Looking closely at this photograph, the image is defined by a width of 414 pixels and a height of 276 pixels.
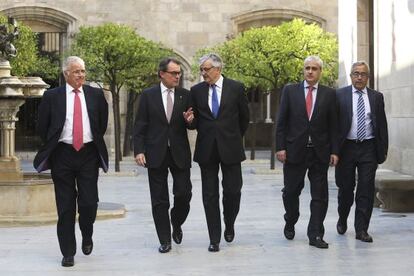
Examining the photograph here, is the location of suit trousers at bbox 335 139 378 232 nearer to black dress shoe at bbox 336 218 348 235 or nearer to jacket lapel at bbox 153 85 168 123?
black dress shoe at bbox 336 218 348 235

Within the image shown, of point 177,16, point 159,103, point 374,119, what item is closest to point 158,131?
point 159,103

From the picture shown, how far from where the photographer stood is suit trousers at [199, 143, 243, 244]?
367 inches

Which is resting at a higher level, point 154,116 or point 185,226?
point 154,116

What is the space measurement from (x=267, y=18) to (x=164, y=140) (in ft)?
79.4

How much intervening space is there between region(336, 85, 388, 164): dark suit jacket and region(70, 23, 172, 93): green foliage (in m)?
15.1

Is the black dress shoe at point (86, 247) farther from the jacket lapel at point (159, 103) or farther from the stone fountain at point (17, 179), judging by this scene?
the stone fountain at point (17, 179)

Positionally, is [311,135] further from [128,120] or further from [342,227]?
[128,120]

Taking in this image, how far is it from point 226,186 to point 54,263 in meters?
1.94

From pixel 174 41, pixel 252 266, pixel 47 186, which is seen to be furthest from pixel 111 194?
pixel 174 41

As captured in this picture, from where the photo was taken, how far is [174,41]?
3225cm

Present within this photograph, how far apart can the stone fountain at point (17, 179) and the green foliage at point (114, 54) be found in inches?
395

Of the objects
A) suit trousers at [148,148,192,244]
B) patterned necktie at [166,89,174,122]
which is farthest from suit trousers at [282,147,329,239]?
patterned necktie at [166,89,174,122]

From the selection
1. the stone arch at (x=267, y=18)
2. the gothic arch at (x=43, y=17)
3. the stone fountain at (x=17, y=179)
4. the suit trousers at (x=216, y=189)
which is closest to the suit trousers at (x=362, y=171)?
the suit trousers at (x=216, y=189)

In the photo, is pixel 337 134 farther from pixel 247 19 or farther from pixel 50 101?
pixel 247 19
